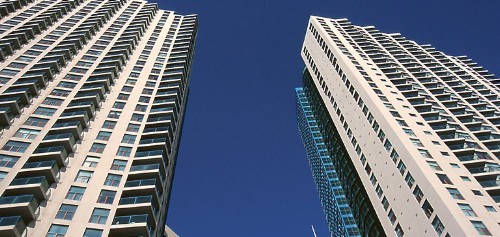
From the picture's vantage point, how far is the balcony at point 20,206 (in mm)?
37594

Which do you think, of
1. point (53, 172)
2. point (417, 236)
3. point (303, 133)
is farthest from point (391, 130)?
point (303, 133)

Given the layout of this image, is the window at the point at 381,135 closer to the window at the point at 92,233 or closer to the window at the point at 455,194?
the window at the point at 455,194

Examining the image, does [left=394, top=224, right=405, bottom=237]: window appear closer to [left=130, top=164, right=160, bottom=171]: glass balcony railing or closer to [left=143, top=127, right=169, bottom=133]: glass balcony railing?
[left=130, top=164, right=160, bottom=171]: glass balcony railing

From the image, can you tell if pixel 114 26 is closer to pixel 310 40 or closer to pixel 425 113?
pixel 310 40

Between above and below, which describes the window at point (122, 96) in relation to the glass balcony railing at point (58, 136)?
below

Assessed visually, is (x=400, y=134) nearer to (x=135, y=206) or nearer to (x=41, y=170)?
(x=135, y=206)

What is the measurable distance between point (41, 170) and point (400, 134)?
127 feet

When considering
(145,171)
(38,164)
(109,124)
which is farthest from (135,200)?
(109,124)

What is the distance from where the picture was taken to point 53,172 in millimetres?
42969

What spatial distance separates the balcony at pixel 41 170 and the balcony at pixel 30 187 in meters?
0.90

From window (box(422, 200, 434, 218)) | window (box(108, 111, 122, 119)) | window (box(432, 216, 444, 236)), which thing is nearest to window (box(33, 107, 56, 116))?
window (box(108, 111, 122, 119))

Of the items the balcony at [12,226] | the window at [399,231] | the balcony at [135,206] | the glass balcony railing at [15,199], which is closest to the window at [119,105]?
the balcony at [135,206]

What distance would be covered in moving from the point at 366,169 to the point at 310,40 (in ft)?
145

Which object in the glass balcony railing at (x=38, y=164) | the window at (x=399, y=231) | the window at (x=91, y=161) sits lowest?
the window at (x=399, y=231)
